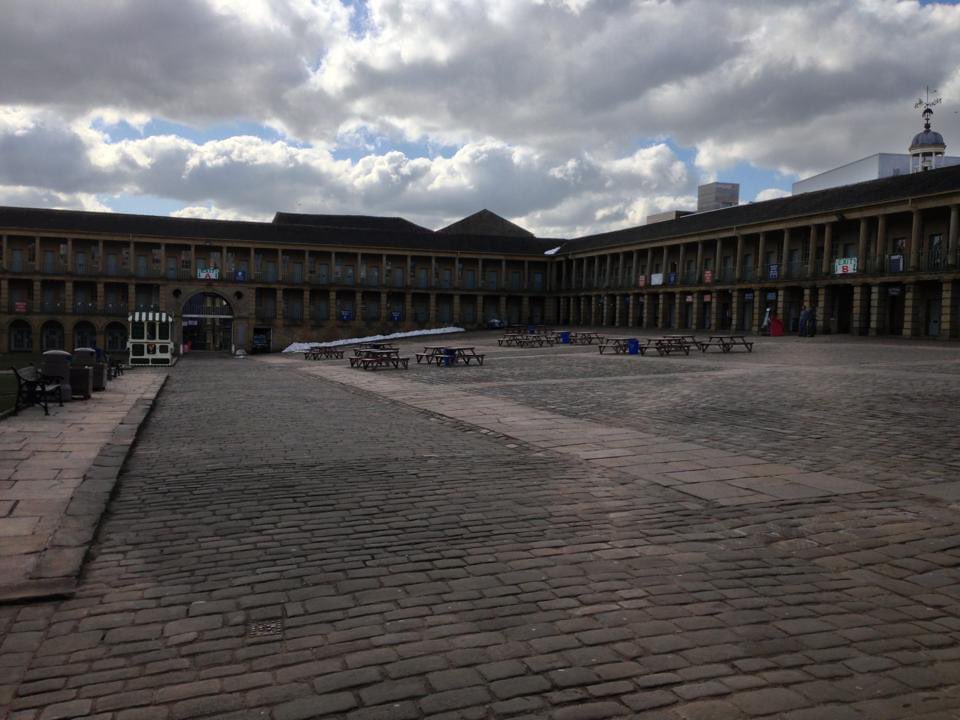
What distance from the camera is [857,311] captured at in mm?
39688

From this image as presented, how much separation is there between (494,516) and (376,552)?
1203 mm

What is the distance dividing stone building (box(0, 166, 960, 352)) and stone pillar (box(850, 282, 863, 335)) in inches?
2.9

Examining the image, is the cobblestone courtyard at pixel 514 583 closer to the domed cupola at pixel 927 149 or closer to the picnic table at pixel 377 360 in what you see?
the picnic table at pixel 377 360

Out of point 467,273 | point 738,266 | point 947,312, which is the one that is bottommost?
point 947,312

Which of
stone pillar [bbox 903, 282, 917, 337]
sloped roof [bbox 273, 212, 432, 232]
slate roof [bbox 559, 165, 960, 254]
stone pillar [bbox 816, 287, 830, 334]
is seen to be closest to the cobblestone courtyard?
stone pillar [bbox 903, 282, 917, 337]

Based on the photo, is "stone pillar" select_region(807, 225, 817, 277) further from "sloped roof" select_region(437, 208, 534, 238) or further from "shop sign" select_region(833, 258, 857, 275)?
"sloped roof" select_region(437, 208, 534, 238)

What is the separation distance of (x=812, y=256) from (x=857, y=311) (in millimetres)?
5329

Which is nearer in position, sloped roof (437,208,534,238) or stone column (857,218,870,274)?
stone column (857,218,870,274)

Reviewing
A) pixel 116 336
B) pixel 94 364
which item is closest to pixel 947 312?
pixel 94 364

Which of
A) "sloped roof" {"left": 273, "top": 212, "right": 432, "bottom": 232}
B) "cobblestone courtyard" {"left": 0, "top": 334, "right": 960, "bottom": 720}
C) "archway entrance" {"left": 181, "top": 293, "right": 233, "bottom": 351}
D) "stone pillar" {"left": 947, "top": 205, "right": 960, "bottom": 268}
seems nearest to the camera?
"cobblestone courtyard" {"left": 0, "top": 334, "right": 960, "bottom": 720}

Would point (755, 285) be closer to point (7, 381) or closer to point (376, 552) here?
point (7, 381)

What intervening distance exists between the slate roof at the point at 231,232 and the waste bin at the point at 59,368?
181 feet

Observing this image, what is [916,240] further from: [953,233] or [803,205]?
[803,205]

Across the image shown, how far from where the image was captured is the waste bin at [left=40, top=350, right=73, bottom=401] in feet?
44.4
